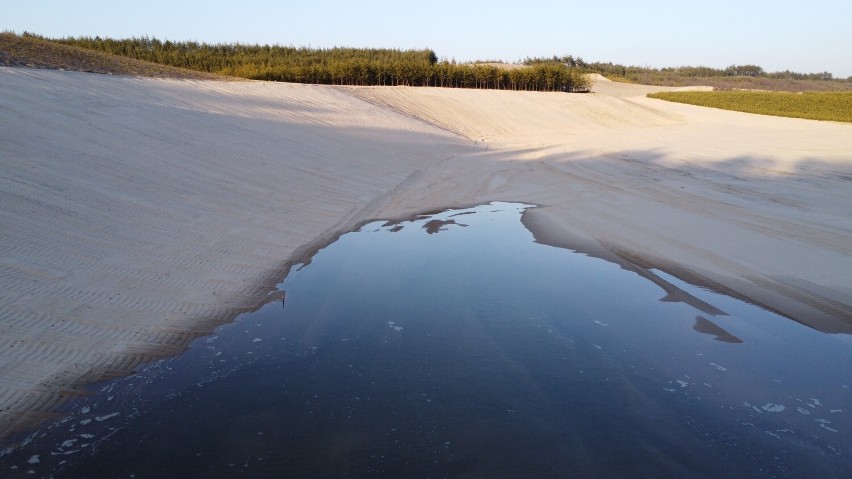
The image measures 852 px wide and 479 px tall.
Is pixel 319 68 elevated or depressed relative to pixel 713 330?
elevated

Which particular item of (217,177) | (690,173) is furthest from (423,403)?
(690,173)

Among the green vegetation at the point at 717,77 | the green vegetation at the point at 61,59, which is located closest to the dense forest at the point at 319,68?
the green vegetation at the point at 61,59

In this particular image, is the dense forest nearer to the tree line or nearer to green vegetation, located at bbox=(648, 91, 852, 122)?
green vegetation, located at bbox=(648, 91, 852, 122)

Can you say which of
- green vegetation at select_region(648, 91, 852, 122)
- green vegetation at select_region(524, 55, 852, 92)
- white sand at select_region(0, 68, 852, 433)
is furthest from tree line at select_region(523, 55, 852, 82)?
white sand at select_region(0, 68, 852, 433)

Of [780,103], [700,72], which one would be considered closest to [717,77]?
[700,72]

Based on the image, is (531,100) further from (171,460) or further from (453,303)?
(171,460)

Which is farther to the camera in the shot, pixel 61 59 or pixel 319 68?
pixel 319 68

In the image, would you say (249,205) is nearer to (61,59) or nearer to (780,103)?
(61,59)
